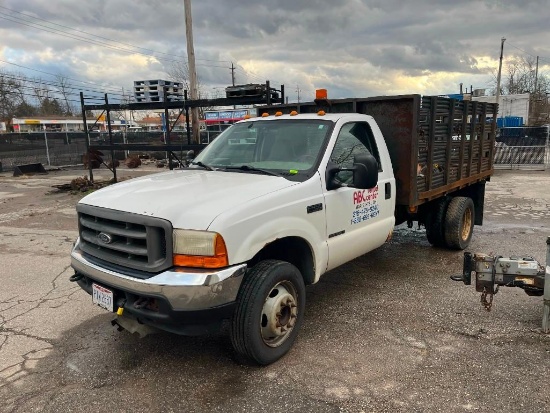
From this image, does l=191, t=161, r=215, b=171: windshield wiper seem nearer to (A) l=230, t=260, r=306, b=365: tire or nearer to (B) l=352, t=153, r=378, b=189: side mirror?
(A) l=230, t=260, r=306, b=365: tire

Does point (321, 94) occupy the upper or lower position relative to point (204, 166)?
upper

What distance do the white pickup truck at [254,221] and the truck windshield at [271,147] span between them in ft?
0.05

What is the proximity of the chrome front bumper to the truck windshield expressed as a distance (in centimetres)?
116

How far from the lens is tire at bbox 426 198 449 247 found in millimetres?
6250

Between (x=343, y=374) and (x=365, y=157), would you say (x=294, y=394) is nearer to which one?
(x=343, y=374)

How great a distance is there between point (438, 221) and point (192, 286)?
4.49 meters

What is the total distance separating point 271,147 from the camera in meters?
4.28

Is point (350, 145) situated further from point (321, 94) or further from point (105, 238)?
point (105, 238)

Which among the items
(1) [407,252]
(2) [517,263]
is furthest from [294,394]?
(1) [407,252]

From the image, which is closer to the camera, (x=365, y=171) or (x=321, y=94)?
(x=365, y=171)

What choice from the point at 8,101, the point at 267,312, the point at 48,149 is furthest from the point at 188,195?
the point at 8,101

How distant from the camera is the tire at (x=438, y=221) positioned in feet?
20.5

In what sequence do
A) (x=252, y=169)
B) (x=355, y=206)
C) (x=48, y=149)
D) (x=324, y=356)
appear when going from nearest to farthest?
1. (x=324, y=356)
2. (x=252, y=169)
3. (x=355, y=206)
4. (x=48, y=149)

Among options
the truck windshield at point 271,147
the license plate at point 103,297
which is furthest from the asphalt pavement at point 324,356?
the truck windshield at point 271,147
